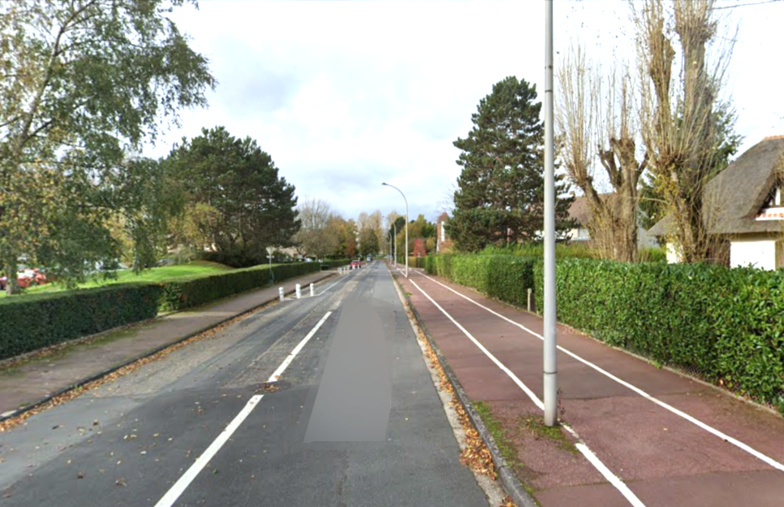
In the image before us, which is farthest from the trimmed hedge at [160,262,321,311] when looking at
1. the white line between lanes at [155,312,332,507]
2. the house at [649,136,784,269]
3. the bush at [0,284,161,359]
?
the house at [649,136,784,269]

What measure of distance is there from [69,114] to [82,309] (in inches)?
208

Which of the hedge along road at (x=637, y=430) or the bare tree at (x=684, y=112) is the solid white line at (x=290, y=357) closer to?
the hedge along road at (x=637, y=430)

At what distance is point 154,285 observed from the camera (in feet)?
51.0

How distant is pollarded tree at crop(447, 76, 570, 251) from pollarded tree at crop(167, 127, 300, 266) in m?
22.8

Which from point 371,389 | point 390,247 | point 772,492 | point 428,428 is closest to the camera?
point 772,492

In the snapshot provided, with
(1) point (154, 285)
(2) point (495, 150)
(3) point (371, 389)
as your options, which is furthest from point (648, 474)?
(2) point (495, 150)

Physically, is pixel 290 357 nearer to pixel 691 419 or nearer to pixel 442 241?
pixel 691 419

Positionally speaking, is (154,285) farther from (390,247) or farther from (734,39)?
(390,247)

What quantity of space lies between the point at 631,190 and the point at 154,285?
622 inches

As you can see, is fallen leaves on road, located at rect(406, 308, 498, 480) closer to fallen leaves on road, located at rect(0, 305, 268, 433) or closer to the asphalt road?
the asphalt road

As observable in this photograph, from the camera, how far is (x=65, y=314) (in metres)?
10.9

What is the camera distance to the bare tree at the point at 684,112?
335 inches

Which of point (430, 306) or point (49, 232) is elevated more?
point (49, 232)

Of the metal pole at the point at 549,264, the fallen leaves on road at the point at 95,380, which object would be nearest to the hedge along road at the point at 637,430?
the metal pole at the point at 549,264
